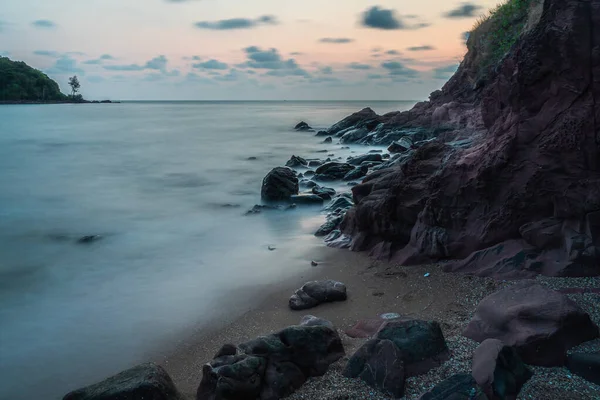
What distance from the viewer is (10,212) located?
13.2m

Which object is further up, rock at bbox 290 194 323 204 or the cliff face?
the cliff face

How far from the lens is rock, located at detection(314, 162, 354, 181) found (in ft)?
52.8

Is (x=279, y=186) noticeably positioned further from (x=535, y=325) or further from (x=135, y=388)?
(x=535, y=325)

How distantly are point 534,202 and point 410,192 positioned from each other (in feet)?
6.69

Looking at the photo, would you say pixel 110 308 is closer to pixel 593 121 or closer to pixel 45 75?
pixel 593 121

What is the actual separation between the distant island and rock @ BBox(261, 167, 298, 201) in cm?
10354

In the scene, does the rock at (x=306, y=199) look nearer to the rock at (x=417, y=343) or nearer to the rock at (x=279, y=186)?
the rock at (x=279, y=186)

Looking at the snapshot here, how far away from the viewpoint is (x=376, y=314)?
5.54 metres

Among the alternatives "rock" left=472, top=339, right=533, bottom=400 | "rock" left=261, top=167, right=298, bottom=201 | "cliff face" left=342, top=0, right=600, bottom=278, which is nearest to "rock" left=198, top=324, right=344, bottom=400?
"rock" left=472, top=339, right=533, bottom=400

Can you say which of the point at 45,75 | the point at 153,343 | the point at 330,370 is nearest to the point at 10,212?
the point at 153,343

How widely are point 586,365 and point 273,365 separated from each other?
2315mm

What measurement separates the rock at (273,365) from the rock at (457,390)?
3.25 ft

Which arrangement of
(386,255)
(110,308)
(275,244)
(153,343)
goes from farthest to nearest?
(275,244)
(386,255)
(110,308)
(153,343)

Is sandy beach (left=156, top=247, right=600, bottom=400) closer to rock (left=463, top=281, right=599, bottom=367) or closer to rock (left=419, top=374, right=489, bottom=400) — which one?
rock (left=463, top=281, right=599, bottom=367)
